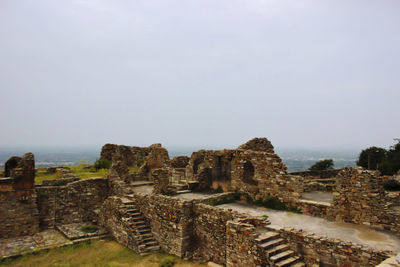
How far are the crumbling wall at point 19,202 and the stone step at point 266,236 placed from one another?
41.8ft

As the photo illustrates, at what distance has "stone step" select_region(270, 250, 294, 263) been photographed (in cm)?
945

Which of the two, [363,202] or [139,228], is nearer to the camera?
[363,202]

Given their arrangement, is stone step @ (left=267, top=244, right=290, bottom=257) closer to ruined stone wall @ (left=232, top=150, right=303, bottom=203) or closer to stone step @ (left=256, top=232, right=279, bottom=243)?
stone step @ (left=256, top=232, right=279, bottom=243)

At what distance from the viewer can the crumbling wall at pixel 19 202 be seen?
50.8 feet

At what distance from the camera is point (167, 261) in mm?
12617

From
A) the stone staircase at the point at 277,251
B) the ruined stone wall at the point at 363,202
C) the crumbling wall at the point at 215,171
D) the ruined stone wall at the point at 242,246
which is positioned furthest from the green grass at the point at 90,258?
the ruined stone wall at the point at 363,202

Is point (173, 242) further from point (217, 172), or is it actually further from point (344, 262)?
point (344, 262)

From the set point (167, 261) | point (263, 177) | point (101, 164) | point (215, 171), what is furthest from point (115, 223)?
point (101, 164)

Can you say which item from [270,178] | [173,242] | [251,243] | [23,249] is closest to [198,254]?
[173,242]

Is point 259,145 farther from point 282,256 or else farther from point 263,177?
point 282,256

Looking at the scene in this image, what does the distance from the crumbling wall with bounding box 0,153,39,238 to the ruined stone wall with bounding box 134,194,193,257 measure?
6759 millimetres

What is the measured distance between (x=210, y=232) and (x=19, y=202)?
428 inches

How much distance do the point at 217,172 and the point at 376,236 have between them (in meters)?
10.2

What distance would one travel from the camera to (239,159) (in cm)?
1669
